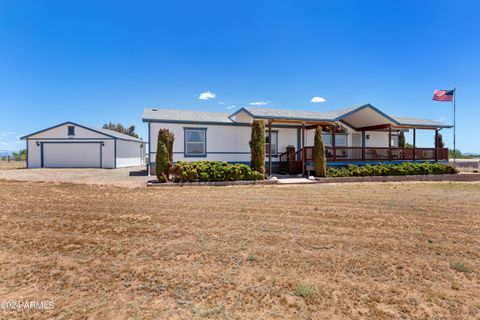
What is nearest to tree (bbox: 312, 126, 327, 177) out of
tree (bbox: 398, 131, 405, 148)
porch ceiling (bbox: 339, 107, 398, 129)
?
porch ceiling (bbox: 339, 107, 398, 129)

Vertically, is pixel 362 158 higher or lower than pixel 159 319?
higher

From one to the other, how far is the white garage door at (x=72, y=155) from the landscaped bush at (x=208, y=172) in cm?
1397

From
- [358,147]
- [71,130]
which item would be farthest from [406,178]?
[71,130]

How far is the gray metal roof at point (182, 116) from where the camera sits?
52.6 feet

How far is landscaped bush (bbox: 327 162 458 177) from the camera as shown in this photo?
1484 centimetres

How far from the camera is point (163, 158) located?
1255cm

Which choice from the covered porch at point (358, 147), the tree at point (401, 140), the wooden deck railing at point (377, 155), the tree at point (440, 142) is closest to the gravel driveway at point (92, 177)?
the covered porch at point (358, 147)

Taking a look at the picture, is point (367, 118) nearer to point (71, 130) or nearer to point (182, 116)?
point (182, 116)

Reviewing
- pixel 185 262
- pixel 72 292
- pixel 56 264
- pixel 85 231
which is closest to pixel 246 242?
pixel 185 262

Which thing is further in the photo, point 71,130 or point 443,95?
point 71,130

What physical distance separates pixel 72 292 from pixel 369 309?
3.37 m

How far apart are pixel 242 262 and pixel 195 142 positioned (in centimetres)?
1353

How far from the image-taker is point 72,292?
3.06m

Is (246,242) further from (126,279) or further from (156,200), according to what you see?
(156,200)
